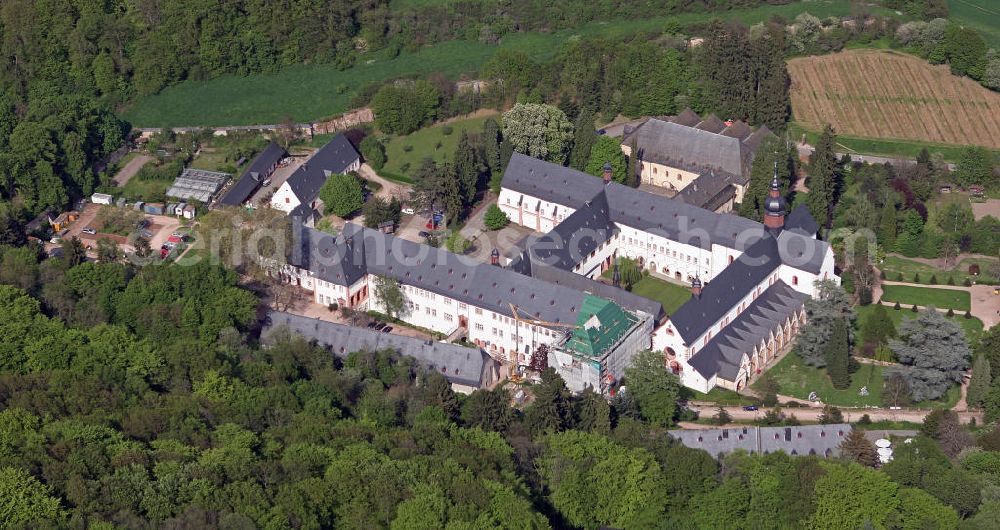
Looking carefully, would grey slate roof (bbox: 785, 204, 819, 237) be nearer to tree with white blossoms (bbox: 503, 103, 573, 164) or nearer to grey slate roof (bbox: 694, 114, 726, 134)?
grey slate roof (bbox: 694, 114, 726, 134)

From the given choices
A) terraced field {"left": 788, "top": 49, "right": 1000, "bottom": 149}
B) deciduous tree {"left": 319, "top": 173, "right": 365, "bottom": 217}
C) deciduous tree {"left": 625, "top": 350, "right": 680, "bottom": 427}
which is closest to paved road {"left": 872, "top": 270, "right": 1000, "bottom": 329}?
deciduous tree {"left": 625, "top": 350, "right": 680, "bottom": 427}

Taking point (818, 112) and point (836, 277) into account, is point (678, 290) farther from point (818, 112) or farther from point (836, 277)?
point (818, 112)

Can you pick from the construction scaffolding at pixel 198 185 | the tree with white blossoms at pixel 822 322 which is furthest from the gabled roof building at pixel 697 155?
the construction scaffolding at pixel 198 185

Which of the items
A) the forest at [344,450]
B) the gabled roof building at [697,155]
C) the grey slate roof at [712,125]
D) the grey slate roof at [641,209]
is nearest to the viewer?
the forest at [344,450]

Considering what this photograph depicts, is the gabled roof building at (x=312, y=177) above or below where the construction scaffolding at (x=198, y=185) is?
above


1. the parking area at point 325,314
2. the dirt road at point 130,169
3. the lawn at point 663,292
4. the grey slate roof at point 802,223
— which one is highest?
the grey slate roof at point 802,223

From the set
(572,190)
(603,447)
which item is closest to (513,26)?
(572,190)

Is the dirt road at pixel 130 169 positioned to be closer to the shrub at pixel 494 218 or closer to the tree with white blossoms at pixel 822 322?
the shrub at pixel 494 218

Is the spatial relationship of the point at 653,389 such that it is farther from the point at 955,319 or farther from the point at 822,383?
the point at 955,319

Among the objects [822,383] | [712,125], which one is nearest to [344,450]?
[822,383]
